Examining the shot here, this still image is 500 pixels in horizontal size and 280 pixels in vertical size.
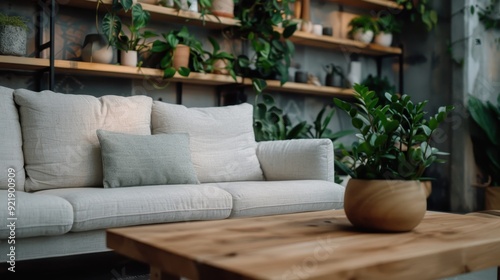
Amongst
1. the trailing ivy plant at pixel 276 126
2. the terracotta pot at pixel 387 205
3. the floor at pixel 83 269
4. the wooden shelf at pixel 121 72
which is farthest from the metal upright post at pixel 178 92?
the terracotta pot at pixel 387 205

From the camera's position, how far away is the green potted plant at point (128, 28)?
9.95ft

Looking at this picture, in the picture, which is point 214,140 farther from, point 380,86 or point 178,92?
point 380,86

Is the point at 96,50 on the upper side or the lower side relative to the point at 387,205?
upper

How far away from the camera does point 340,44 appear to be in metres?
4.17

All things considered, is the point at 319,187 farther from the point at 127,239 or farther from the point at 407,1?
the point at 407,1

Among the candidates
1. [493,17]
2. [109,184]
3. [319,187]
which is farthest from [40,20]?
[493,17]

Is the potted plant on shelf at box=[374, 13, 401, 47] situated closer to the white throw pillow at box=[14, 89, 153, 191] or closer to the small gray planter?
the white throw pillow at box=[14, 89, 153, 191]

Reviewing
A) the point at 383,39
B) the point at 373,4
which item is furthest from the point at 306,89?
the point at 373,4

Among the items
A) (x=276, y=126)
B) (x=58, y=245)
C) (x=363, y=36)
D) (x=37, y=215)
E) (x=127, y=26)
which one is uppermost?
(x=363, y=36)

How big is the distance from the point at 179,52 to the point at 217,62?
29 cm

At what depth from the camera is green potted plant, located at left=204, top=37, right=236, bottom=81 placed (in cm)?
350

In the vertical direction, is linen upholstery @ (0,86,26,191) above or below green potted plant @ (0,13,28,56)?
below

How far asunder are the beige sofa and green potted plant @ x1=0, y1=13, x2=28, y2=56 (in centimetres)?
46

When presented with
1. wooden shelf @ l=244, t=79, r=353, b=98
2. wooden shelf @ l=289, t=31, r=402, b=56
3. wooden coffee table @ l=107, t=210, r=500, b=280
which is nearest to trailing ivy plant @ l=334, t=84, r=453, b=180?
wooden coffee table @ l=107, t=210, r=500, b=280
